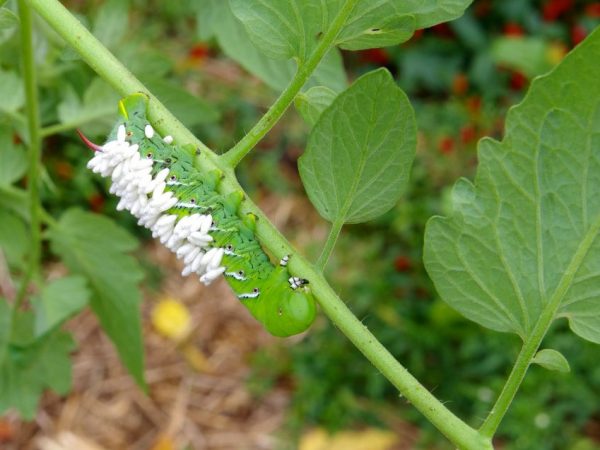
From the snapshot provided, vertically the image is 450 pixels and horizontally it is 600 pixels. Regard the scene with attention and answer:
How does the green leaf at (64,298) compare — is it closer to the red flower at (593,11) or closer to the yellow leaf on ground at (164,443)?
the yellow leaf on ground at (164,443)

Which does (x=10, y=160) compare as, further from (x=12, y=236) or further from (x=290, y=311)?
(x=290, y=311)

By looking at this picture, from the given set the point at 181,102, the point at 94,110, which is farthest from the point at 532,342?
the point at 94,110

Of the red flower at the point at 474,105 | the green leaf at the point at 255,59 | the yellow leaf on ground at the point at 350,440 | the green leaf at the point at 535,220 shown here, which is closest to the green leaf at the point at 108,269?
the green leaf at the point at 255,59

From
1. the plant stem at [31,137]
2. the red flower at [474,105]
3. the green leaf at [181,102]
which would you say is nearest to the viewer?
the plant stem at [31,137]

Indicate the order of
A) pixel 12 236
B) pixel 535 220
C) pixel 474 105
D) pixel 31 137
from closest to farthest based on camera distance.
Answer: pixel 535 220 → pixel 31 137 → pixel 12 236 → pixel 474 105

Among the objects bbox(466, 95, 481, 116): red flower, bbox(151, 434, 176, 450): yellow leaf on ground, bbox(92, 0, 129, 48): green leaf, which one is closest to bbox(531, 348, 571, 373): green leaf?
bbox(92, 0, 129, 48): green leaf

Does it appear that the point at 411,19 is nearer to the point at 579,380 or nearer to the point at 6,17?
the point at 6,17

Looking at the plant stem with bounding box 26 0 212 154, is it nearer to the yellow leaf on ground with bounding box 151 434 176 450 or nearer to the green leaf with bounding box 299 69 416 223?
the green leaf with bounding box 299 69 416 223
